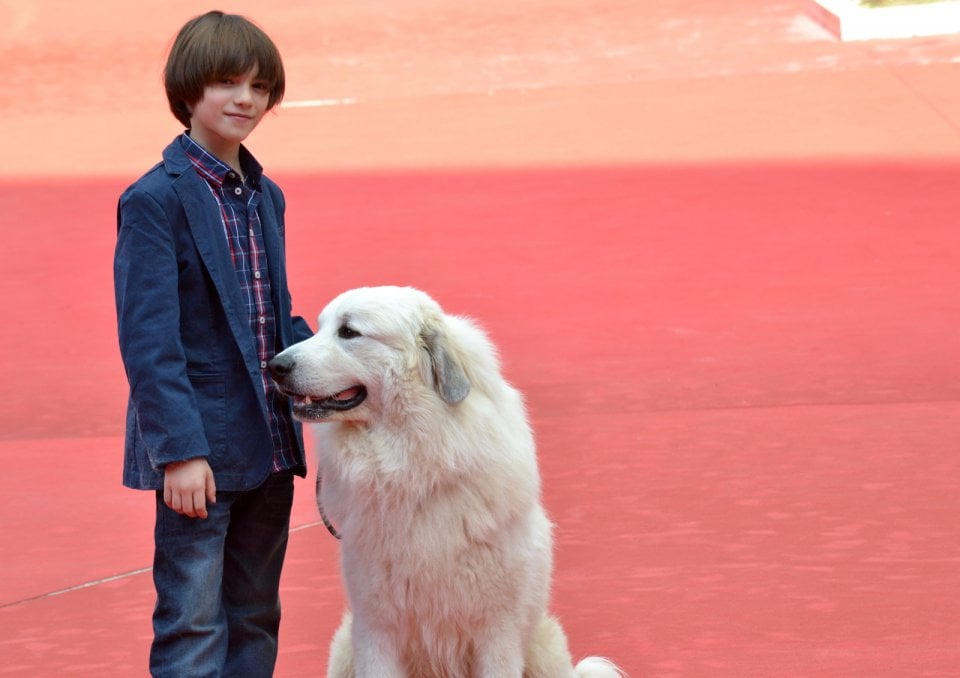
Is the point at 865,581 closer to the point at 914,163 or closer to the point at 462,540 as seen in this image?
the point at 462,540

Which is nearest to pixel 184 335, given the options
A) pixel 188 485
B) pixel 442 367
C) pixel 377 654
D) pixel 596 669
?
pixel 188 485

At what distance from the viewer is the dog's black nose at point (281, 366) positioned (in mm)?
3465

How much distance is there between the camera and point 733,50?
16.9 meters

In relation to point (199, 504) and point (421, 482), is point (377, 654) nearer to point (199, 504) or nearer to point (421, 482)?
point (421, 482)

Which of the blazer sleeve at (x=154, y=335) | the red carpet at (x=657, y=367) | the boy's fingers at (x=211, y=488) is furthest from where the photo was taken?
the red carpet at (x=657, y=367)

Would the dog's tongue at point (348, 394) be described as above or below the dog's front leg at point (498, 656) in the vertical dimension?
above

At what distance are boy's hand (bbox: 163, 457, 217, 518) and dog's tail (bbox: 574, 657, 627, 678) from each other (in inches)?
54.5

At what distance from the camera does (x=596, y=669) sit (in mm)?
4121

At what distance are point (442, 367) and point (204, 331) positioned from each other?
625 millimetres

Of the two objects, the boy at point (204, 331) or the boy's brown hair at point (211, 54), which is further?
the boy's brown hair at point (211, 54)

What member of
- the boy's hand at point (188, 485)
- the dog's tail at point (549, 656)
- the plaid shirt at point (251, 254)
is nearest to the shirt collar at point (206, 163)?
the plaid shirt at point (251, 254)

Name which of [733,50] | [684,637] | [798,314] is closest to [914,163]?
[798,314]

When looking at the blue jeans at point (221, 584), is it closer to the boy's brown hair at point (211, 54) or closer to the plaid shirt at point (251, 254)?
the plaid shirt at point (251, 254)

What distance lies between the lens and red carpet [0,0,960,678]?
495 cm
